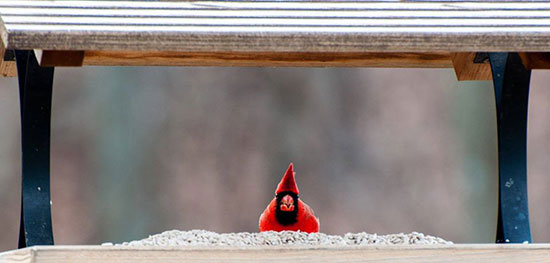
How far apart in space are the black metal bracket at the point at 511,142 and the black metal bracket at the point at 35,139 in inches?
33.4

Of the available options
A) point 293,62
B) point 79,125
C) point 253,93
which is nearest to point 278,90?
point 253,93

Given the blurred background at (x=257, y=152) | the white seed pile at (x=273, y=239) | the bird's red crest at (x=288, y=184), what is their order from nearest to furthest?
the white seed pile at (x=273, y=239)
the bird's red crest at (x=288, y=184)
the blurred background at (x=257, y=152)

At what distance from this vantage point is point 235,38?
2039 millimetres

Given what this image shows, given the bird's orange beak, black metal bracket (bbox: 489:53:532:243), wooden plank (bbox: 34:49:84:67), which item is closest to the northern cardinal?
the bird's orange beak

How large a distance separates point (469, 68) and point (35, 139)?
102cm

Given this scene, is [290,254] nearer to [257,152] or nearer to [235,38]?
[235,38]

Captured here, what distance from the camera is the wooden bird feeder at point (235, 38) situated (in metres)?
2.03

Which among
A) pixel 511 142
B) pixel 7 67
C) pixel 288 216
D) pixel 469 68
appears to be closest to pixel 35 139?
pixel 7 67

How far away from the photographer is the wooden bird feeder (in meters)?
2.03

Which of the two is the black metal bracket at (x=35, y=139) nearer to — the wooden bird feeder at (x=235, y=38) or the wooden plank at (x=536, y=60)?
the wooden bird feeder at (x=235, y=38)

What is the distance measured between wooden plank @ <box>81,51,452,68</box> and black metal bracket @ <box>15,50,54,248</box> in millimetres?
466

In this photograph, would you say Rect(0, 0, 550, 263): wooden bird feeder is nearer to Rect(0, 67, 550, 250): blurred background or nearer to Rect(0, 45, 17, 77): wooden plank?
Rect(0, 45, 17, 77): wooden plank

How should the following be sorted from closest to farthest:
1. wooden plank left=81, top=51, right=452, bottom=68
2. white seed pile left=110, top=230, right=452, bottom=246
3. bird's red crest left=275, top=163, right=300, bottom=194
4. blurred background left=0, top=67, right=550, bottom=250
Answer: white seed pile left=110, top=230, right=452, bottom=246
wooden plank left=81, top=51, right=452, bottom=68
bird's red crest left=275, top=163, right=300, bottom=194
blurred background left=0, top=67, right=550, bottom=250

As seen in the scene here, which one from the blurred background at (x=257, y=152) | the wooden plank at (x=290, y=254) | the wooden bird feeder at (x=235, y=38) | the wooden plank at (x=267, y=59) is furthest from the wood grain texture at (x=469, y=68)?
the blurred background at (x=257, y=152)
